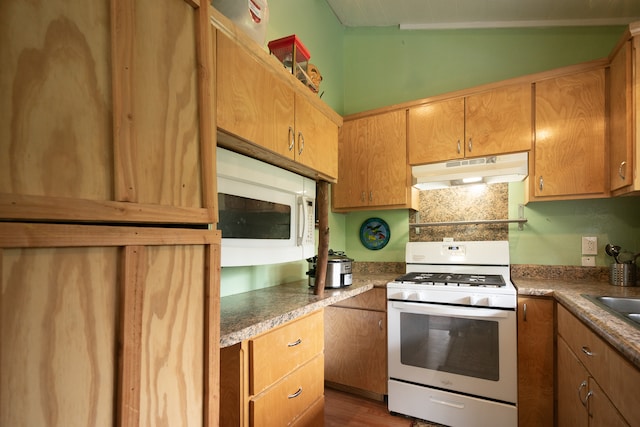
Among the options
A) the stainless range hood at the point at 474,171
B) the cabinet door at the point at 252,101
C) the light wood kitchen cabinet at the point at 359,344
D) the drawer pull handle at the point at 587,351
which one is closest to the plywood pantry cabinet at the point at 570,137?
the stainless range hood at the point at 474,171

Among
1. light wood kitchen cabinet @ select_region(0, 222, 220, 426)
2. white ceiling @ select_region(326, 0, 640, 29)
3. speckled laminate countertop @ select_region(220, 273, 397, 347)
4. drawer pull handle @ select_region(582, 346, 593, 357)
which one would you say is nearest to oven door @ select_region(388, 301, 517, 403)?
speckled laminate countertop @ select_region(220, 273, 397, 347)

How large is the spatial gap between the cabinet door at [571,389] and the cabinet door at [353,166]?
1591 mm

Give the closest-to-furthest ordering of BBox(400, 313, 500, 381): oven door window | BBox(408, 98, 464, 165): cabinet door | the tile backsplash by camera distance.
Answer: BBox(400, 313, 500, 381): oven door window
BBox(408, 98, 464, 165): cabinet door
the tile backsplash

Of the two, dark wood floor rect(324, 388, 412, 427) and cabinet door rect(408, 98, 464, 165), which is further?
cabinet door rect(408, 98, 464, 165)

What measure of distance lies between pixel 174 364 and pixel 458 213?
7.97 ft

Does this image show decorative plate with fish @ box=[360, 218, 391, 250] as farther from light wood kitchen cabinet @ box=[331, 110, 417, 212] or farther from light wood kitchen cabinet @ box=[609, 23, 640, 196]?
light wood kitchen cabinet @ box=[609, 23, 640, 196]

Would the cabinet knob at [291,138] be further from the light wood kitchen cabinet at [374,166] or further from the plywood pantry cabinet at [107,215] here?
the light wood kitchen cabinet at [374,166]

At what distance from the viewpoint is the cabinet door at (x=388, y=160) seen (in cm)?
253

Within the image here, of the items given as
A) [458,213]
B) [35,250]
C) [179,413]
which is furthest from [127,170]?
[458,213]

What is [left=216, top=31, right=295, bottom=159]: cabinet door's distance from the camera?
1116mm

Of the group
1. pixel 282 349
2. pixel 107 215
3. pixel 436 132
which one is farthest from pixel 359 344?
pixel 107 215

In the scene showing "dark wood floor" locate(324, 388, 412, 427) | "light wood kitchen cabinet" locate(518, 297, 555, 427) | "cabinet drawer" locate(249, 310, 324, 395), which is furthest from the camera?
"dark wood floor" locate(324, 388, 412, 427)

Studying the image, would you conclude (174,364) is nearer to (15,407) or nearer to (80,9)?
(15,407)

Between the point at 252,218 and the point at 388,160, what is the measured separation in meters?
1.49
